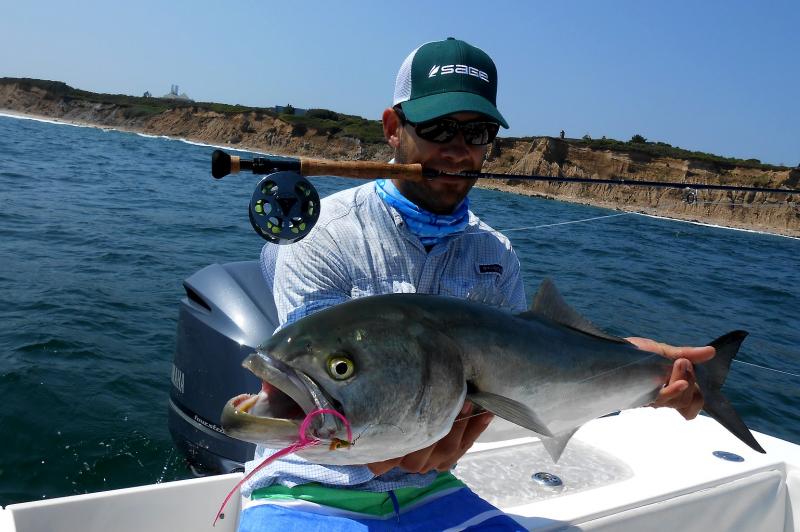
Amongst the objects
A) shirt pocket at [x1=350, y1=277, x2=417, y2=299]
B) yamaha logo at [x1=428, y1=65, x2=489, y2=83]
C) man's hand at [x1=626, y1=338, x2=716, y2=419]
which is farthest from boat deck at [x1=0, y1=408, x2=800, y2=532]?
yamaha logo at [x1=428, y1=65, x2=489, y2=83]

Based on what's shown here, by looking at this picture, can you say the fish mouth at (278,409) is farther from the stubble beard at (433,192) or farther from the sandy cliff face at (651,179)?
the sandy cliff face at (651,179)

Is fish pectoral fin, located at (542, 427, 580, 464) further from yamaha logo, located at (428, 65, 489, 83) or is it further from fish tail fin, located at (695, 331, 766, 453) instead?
yamaha logo, located at (428, 65, 489, 83)

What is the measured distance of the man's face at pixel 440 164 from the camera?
9.04 feet

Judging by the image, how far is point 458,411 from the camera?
1.85 meters

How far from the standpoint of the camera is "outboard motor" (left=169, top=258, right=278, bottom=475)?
412cm

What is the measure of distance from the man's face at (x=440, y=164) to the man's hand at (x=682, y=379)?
93 cm

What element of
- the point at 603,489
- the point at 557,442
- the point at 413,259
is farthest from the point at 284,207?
the point at 603,489

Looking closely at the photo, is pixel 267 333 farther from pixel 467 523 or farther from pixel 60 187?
pixel 60 187

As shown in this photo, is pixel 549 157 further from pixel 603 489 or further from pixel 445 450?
pixel 445 450

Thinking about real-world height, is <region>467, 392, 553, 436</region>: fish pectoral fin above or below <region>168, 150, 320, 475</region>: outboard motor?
above

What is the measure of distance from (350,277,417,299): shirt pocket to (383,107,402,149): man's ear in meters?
0.65

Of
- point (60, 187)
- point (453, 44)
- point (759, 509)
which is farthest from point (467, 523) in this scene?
point (60, 187)

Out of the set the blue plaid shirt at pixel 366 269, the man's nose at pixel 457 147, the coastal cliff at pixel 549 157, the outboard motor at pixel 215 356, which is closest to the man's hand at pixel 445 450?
the blue plaid shirt at pixel 366 269

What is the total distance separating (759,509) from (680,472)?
→ 597mm
